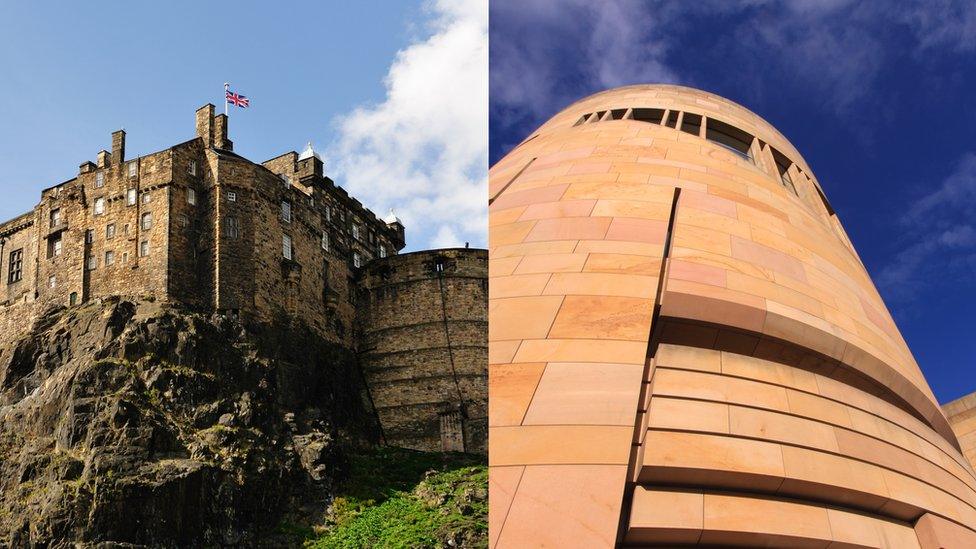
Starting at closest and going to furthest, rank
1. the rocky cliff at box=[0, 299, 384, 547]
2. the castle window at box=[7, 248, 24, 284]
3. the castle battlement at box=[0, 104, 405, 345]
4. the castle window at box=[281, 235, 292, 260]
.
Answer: the rocky cliff at box=[0, 299, 384, 547], the castle battlement at box=[0, 104, 405, 345], the castle window at box=[281, 235, 292, 260], the castle window at box=[7, 248, 24, 284]

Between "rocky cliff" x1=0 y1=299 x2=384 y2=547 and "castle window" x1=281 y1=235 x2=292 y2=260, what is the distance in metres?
3.63

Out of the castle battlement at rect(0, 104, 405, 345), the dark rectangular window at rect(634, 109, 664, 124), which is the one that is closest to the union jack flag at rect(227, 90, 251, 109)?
the castle battlement at rect(0, 104, 405, 345)

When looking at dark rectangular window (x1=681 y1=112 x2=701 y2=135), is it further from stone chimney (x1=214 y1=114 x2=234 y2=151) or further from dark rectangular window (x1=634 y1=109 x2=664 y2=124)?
stone chimney (x1=214 y1=114 x2=234 y2=151)

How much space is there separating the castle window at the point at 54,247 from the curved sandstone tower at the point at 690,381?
35218mm

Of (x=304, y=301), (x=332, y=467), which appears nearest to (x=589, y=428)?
(x=332, y=467)

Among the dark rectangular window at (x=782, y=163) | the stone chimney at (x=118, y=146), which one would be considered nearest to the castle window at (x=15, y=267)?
the stone chimney at (x=118, y=146)

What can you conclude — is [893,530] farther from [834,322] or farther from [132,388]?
[132,388]

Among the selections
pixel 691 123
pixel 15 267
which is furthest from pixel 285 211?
pixel 691 123

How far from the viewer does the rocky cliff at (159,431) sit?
3184 cm

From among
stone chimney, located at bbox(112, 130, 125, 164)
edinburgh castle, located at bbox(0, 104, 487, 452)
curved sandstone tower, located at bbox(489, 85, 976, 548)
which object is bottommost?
curved sandstone tower, located at bbox(489, 85, 976, 548)

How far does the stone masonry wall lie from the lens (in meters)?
44.2

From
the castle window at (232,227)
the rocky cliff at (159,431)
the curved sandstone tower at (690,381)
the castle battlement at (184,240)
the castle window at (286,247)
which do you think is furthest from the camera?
the castle window at (286,247)

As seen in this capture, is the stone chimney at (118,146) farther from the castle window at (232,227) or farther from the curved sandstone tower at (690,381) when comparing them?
the curved sandstone tower at (690,381)

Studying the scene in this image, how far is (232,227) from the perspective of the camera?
139 feet
